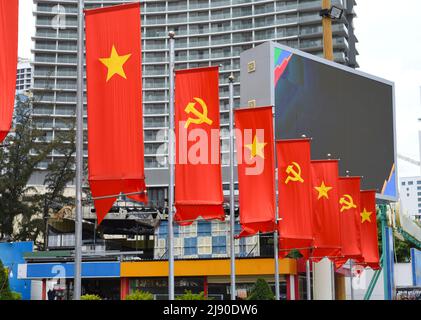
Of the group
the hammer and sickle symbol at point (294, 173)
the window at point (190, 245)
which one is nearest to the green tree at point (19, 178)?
the window at point (190, 245)

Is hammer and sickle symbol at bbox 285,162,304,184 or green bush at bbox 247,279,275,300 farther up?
hammer and sickle symbol at bbox 285,162,304,184

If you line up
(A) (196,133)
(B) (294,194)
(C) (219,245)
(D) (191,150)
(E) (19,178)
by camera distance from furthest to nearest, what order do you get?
(E) (19,178) < (C) (219,245) < (B) (294,194) < (A) (196,133) < (D) (191,150)

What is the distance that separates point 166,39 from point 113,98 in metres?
107

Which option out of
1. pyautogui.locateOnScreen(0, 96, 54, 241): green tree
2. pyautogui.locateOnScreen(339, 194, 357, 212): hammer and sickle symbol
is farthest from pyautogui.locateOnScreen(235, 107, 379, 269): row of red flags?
pyautogui.locateOnScreen(0, 96, 54, 241): green tree

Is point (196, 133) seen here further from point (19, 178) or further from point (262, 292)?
point (19, 178)

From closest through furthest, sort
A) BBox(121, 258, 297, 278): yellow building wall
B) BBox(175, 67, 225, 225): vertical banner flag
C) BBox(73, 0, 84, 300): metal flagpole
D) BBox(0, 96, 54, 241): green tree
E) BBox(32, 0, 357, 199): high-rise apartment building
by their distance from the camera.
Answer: BBox(73, 0, 84, 300): metal flagpole < BBox(175, 67, 225, 225): vertical banner flag < BBox(121, 258, 297, 278): yellow building wall < BBox(0, 96, 54, 241): green tree < BBox(32, 0, 357, 199): high-rise apartment building

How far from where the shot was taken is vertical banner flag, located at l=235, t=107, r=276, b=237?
78.3 feet

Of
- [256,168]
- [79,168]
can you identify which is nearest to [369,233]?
[256,168]

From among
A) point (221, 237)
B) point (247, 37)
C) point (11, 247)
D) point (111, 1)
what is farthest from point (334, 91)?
point (111, 1)

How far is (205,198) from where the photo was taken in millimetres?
20516

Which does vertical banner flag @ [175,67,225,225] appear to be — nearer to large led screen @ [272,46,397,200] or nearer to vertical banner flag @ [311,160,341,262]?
vertical banner flag @ [311,160,341,262]

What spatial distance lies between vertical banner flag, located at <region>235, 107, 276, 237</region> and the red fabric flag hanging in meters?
8.87

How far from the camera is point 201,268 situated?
128ft

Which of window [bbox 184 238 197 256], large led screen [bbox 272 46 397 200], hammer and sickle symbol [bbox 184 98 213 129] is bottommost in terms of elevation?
window [bbox 184 238 197 256]
